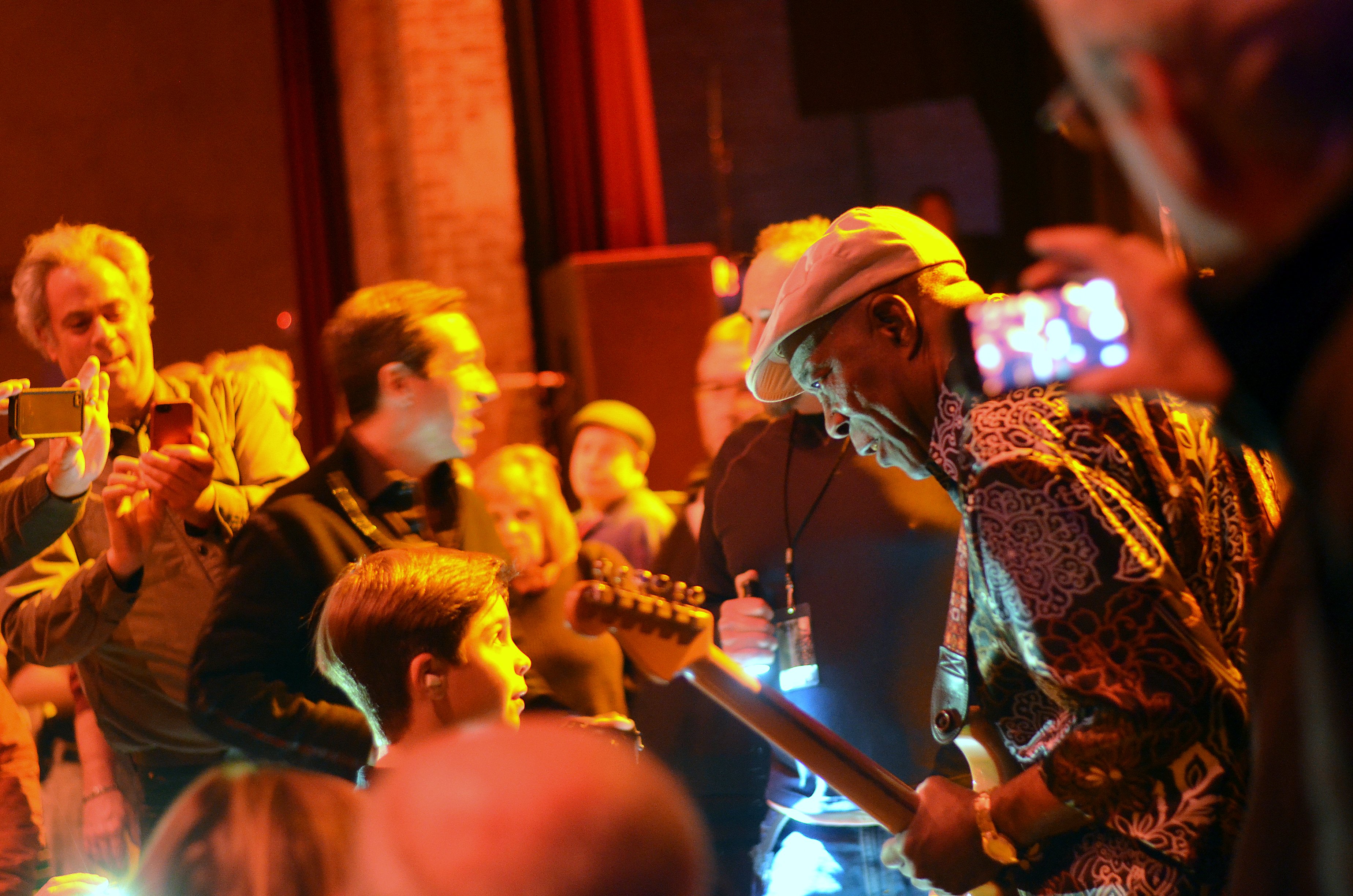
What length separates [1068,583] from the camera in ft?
5.37

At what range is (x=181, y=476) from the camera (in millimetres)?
2711

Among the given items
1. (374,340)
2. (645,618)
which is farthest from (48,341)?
(645,618)

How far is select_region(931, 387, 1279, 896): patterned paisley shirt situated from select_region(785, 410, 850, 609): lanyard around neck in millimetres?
951

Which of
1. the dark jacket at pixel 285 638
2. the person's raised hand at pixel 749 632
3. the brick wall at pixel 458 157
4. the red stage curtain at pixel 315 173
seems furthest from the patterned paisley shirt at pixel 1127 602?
the red stage curtain at pixel 315 173

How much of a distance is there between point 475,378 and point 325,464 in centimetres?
38

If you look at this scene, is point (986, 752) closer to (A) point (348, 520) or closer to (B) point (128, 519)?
(A) point (348, 520)

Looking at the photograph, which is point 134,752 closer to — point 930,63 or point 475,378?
point 475,378

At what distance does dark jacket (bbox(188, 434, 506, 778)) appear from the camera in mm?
2443

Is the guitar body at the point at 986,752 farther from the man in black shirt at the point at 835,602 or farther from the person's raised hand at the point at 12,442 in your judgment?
the person's raised hand at the point at 12,442

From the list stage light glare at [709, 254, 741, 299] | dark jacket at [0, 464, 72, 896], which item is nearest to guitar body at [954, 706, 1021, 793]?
dark jacket at [0, 464, 72, 896]

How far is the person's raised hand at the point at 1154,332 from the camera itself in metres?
0.97

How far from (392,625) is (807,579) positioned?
101 cm

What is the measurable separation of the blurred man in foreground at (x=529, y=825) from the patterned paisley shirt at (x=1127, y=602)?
795 millimetres

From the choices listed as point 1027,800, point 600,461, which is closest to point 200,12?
point 600,461
